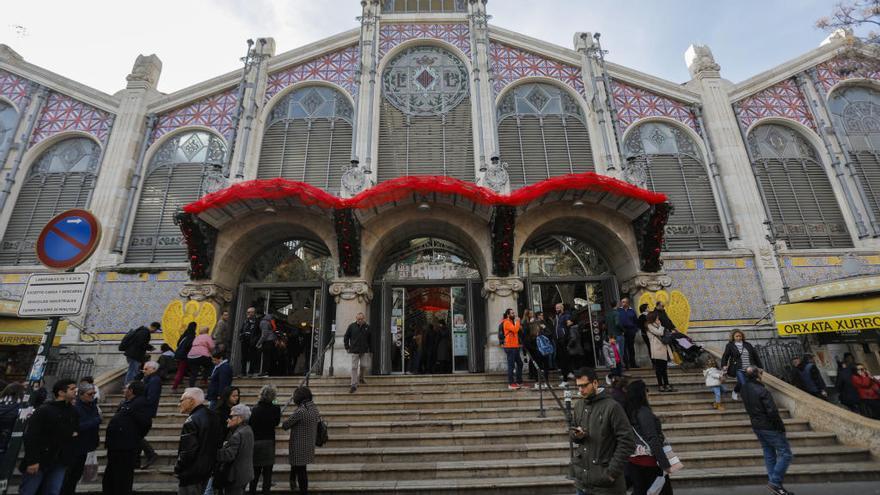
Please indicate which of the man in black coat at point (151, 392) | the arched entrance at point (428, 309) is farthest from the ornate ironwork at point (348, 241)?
the man in black coat at point (151, 392)

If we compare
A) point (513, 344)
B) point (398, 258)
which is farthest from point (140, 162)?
point (513, 344)

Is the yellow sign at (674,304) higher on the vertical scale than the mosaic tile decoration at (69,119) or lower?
lower

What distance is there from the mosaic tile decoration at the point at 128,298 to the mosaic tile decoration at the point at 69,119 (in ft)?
17.8

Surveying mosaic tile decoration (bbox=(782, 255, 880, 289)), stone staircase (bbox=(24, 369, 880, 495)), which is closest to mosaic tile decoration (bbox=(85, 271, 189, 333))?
stone staircase (bbox=(24, 369, 880, 495))

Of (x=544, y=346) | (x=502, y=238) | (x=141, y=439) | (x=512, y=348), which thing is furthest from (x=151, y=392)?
(x=502, y=238)

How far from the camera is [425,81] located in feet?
52.2

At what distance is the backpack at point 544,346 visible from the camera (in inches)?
363

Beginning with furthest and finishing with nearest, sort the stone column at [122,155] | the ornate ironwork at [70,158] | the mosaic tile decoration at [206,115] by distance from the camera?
the mosaic tile decoration at [206,115]
the ornate ironwork at [70,158]
the stone column at [122,155]

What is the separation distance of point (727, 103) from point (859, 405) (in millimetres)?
10520

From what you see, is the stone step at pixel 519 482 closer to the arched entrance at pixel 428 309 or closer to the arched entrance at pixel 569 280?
the arched entrance at pixel 428 309

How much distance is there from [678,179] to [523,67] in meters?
6.91

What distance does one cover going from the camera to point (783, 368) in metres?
11.4

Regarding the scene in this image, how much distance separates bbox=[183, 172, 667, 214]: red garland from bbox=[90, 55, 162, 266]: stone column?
13.7 feet

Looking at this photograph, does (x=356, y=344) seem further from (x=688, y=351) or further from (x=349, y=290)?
(x=688, y=351)
